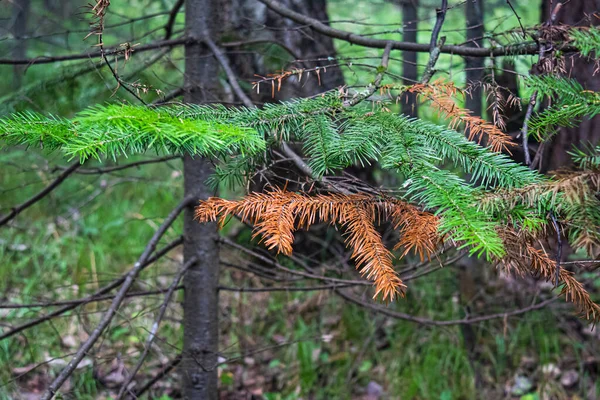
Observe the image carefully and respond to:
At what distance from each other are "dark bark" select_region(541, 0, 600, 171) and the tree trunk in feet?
6.12

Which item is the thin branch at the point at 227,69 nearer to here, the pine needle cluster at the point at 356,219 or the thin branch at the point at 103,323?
the thin branch at the point at 103,323

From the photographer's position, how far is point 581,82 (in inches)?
118

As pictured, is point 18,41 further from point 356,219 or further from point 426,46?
point 356,219

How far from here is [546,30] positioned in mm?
1422

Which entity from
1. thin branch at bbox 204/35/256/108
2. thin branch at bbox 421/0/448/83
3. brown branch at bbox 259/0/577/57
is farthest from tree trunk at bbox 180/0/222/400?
thin branch at bbox 421/0/448/83

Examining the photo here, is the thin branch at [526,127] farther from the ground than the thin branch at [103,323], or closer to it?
farther from the ground

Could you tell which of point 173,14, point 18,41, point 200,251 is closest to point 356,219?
point 200,251

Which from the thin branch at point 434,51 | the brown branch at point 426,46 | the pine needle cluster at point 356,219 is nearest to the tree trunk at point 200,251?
the brown branch at point 426,46

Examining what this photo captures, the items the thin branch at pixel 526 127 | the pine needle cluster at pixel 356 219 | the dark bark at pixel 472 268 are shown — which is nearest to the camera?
the pine needle cluster at pixel 356 219

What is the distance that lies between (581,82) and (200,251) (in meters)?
2.27

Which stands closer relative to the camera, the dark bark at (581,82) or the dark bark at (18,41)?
the dark bark at (18,41)

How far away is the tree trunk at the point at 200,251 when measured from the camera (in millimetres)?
2131

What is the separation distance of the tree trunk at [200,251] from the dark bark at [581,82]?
1867 mm

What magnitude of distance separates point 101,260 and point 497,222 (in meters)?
3.53
